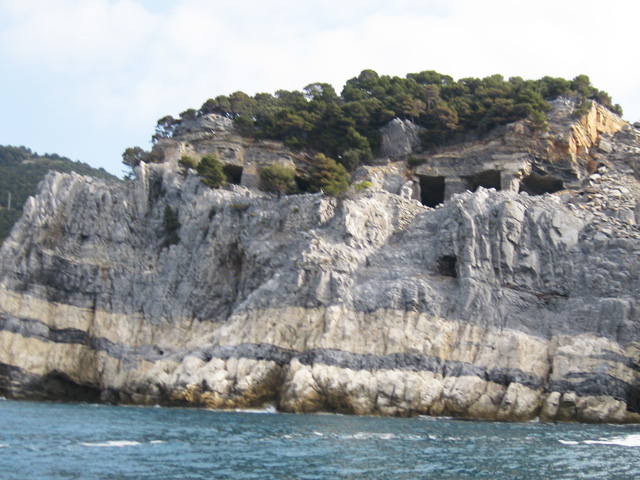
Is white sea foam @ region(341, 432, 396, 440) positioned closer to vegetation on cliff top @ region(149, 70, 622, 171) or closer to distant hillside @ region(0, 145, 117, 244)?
vegetation on cliff top @ region(149, 70, 622, 171)

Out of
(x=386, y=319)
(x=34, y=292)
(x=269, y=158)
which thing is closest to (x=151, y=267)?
(x=34, y=292)

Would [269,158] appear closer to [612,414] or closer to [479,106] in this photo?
[479,106]

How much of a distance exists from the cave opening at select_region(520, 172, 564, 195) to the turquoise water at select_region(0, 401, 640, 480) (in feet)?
71.0

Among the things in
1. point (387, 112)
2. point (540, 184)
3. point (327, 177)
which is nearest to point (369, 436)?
point (327, 177)

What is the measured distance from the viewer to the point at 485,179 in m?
54.2

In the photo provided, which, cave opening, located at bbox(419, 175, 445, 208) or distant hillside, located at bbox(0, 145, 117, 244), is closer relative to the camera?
cave opening, located at bbox(419, 175, 445, 208)

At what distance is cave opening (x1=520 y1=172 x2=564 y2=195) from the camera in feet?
171

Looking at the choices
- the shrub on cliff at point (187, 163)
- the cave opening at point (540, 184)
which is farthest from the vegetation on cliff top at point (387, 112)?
the shrub on cliff at point (187, 163)

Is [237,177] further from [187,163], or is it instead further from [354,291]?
[354,291]

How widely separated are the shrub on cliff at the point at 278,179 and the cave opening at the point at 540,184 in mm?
15291

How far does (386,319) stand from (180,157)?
22.6 meters

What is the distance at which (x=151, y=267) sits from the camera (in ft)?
164

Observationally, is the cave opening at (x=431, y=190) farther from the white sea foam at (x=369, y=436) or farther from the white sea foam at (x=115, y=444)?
the white sea foam at (x=115, y=444)

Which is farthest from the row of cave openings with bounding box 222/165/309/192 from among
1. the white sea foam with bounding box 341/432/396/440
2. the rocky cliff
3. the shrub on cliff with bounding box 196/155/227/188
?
the white sea foam with bounding box 341/432/396/440
